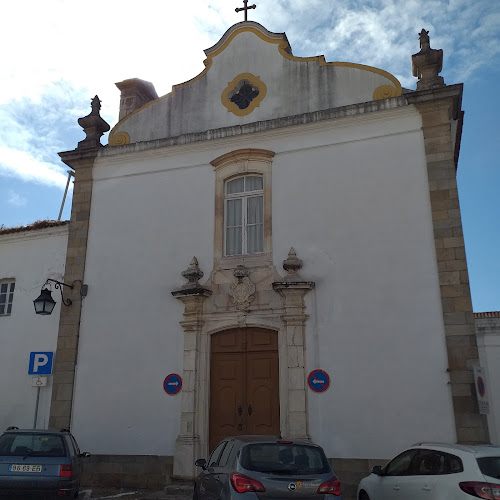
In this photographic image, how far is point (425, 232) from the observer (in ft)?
34.9

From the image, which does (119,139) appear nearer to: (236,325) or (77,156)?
(77,156)

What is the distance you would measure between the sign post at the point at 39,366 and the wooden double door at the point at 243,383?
3.61 metres

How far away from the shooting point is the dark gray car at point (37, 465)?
755 centimetres

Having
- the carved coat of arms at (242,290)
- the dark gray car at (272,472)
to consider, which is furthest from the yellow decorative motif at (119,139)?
the dark gray car at (272,472)

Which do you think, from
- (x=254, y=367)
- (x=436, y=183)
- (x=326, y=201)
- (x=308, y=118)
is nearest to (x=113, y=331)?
(x=254, y=367)

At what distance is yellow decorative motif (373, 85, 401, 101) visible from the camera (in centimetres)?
1182

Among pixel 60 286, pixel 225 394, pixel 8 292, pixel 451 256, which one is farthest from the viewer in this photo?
pixel 8 292

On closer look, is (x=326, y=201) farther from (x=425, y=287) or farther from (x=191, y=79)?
(x=191, y=79)

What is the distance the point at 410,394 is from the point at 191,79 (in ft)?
28.6

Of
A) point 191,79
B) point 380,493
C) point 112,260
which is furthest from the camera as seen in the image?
point 191,79

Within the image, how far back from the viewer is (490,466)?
5.70 m

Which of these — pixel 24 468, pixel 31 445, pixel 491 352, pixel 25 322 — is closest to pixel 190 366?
pixel 31 445

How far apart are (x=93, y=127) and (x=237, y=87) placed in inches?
150

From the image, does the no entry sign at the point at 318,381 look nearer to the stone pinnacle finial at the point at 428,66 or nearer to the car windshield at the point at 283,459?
the car windshield at the point at 283,459
